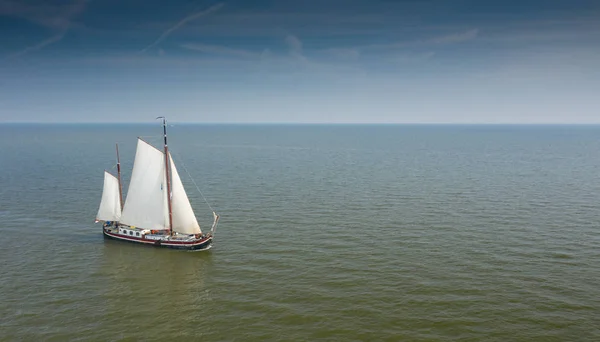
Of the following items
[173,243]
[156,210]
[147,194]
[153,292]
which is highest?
[147,194]

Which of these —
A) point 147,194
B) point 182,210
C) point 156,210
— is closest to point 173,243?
point 182,210

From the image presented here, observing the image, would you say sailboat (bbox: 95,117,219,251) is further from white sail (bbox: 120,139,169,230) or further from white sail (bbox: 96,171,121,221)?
white sail (bbox: 96,171,121,221)

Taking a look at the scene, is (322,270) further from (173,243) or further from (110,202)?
(110,202)

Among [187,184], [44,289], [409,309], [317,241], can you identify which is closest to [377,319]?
[409,309]

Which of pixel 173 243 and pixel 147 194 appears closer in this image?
pixel 173 243

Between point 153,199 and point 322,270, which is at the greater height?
point 153,199

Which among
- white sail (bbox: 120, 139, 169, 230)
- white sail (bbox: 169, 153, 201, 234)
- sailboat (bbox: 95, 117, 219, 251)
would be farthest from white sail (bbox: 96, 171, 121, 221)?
white sail (bbox: 169, 153, 201, 234)

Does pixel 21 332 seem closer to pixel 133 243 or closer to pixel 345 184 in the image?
pixel 133 243
